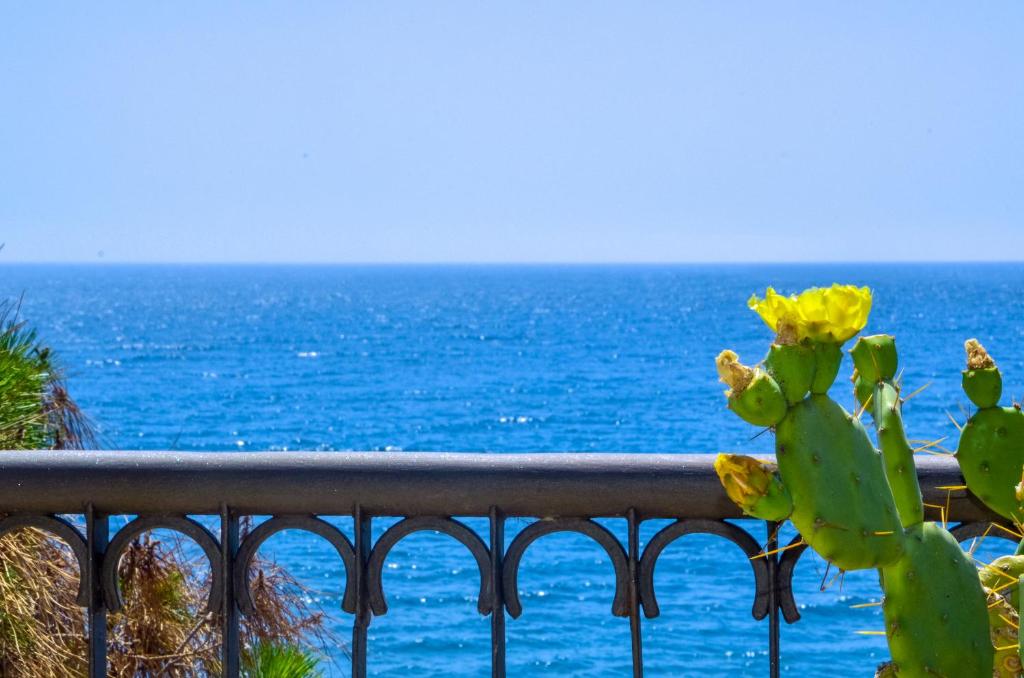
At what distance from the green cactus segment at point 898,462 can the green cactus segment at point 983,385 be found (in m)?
0.14

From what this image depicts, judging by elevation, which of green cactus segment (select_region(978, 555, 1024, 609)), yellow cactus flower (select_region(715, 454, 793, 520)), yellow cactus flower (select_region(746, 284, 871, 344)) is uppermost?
yellow cactus flower (select_region(746, 284, 871, 344))

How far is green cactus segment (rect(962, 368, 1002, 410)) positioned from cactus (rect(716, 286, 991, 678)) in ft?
0.48

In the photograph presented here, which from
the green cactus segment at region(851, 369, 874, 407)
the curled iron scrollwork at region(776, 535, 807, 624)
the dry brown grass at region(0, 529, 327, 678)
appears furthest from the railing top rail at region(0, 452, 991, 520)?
the dry brown grass at region(0, 529, 327, 678)

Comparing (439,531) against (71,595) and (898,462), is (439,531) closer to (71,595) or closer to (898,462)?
(898,462)

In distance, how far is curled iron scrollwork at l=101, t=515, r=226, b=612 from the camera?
2.06m

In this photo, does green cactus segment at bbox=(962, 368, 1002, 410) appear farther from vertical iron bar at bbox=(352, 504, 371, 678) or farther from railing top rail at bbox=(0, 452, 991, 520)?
vertical iron bar at bbox=(352, 504, 371, 678)

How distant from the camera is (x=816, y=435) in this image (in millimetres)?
1614

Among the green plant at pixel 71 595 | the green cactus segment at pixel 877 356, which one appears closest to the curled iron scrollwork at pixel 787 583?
the green cactus segment at pixel 877 356

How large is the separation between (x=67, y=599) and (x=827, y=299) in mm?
3568

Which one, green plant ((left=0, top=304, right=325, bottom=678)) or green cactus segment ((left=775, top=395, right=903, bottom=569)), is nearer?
green cactus segment ((left=775, top=395, right=903, bottom=569))

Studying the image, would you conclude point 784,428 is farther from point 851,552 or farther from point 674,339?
point 674,339

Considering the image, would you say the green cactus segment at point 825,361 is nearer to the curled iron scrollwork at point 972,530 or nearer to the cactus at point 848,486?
the cactus at point 848,486

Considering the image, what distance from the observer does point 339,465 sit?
2057mm

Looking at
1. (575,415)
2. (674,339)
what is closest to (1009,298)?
(674,339)
